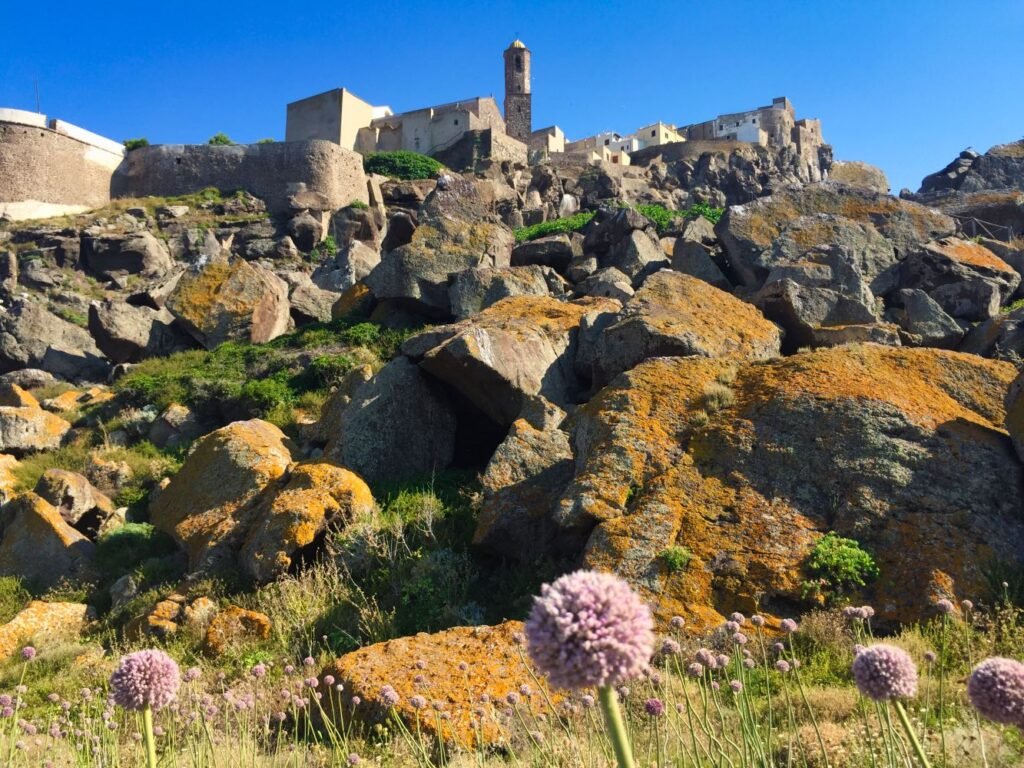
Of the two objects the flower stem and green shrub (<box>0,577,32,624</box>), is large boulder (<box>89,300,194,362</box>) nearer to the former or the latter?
green shrub (<box>0,577,32,624</box>)

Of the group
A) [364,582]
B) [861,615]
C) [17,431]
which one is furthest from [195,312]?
[861,615]

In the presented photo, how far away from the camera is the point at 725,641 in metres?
5.16

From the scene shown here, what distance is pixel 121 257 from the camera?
138 feet

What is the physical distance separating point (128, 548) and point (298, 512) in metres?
3.28

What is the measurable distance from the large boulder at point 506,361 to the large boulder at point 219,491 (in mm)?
2367

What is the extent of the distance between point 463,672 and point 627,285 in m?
10.5

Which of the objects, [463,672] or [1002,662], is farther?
[463,672]

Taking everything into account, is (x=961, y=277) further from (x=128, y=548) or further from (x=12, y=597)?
(x=12, y=597)

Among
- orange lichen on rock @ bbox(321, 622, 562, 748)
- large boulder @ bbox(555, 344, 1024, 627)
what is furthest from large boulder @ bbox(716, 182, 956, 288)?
orange lichen on rock @ bbox(321, 622, 562, 748)

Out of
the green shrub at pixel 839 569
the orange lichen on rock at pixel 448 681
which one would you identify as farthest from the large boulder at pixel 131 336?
the green shrub at pixel 839 569

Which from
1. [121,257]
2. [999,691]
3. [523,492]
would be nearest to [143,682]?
[999,691]

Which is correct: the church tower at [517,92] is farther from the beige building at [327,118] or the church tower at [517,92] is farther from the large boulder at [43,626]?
the large boulder at [43,626]

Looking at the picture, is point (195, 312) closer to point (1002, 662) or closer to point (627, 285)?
point (627, 285)

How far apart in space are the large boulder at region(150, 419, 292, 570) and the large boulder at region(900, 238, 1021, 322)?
10100 millimetres
